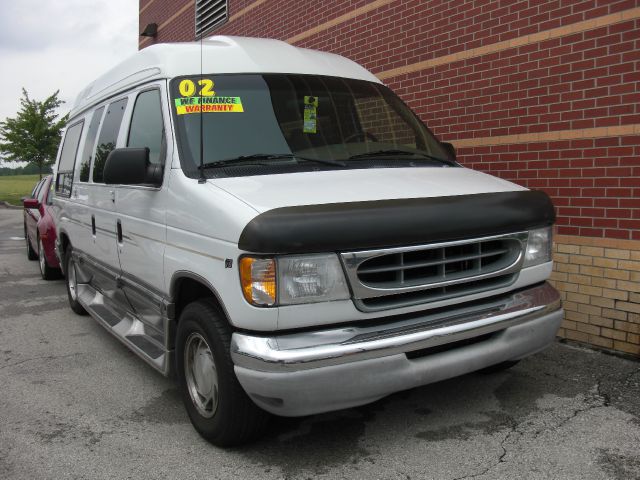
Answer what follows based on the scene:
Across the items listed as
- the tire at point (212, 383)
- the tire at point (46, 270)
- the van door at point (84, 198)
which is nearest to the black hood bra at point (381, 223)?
the tire at point (212, 383)

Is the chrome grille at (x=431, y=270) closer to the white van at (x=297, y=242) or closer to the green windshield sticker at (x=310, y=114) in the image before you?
the white van at (x=297, y=242)

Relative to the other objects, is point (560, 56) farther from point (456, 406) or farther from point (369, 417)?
point (369, 417)

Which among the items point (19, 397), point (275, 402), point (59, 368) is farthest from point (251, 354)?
point (59, 368)

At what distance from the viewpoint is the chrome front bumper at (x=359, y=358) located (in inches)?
106

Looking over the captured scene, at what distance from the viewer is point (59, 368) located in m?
4.71

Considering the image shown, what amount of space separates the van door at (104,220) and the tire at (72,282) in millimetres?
905

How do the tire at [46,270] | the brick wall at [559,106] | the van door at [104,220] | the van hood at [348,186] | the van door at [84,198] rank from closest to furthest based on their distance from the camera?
the van hood at [348,186]
the van door at [104,220]
the brick wall at [559,106]
the van door at [84,198]
the tire at [46,270]

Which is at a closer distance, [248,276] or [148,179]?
[248,276]

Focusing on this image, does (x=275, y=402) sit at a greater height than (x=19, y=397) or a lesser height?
greater

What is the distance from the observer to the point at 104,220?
4.70 metres

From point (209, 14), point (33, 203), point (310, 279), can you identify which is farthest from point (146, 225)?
point (209, 14)

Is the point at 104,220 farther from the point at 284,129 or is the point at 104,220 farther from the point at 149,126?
the point at 284,129

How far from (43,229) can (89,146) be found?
356 cm

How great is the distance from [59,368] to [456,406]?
3.05 meters
